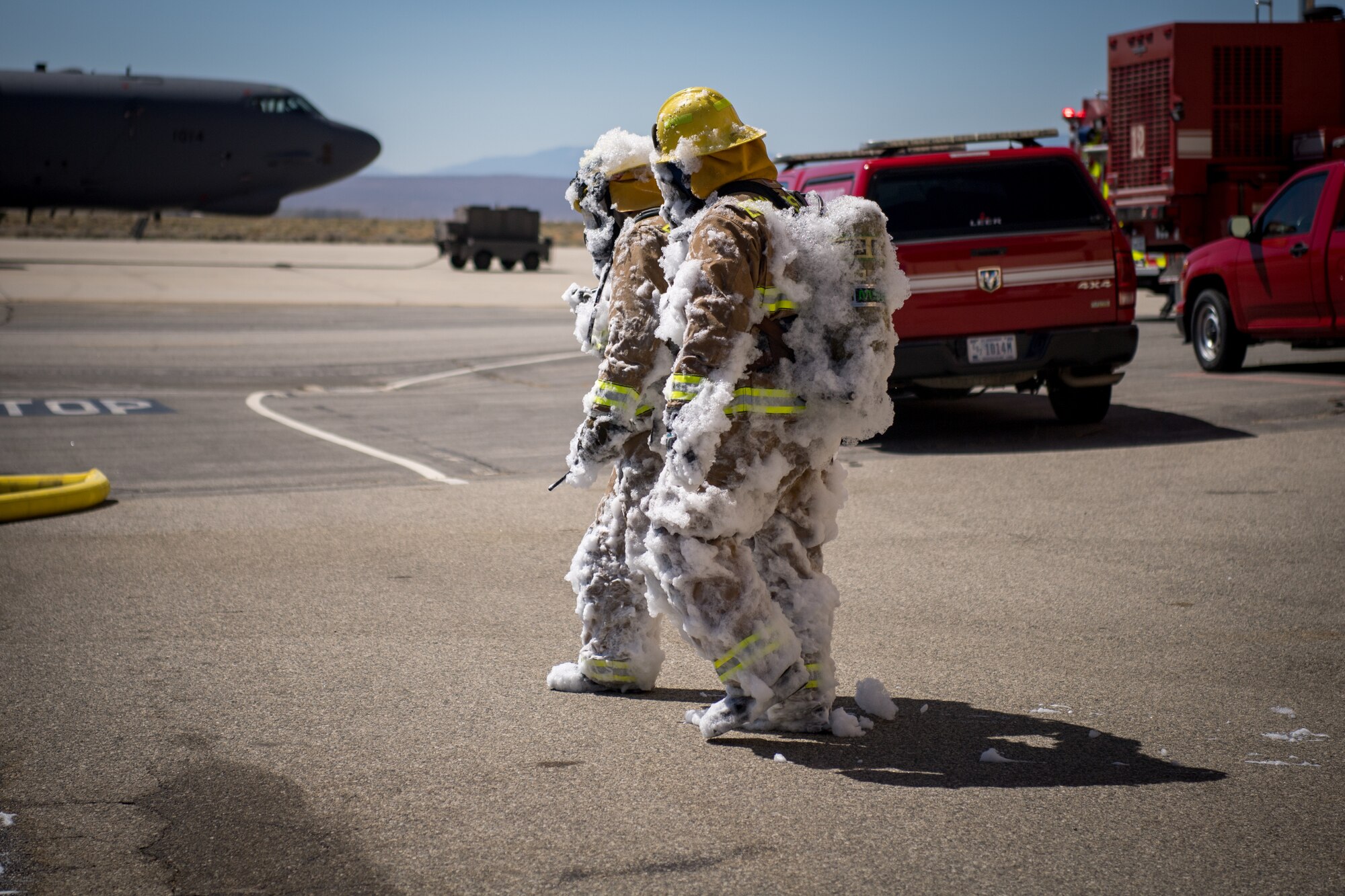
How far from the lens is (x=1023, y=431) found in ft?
37.2

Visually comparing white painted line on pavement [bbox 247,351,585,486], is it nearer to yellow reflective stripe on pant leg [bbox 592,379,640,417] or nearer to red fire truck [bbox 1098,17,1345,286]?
yellow reflective stripe on pant leg [bbox 592,379,640,417]

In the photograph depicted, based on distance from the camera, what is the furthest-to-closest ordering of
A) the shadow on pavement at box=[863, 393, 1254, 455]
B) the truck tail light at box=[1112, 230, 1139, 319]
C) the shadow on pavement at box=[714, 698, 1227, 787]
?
the shadow on pavement at box=[863, 393, 1254, 455] < the truck tail light at box=[1112, 230, 1139, 319] < the shadow on pavement at box=[714, 698, 1227, 787]

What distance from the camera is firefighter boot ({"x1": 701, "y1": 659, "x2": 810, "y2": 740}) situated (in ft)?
13.9

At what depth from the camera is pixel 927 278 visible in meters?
10.1

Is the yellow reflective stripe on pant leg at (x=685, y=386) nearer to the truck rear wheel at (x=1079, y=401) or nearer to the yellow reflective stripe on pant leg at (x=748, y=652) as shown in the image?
the yellow reflective stripe on pant leg at (x=748, y=652)

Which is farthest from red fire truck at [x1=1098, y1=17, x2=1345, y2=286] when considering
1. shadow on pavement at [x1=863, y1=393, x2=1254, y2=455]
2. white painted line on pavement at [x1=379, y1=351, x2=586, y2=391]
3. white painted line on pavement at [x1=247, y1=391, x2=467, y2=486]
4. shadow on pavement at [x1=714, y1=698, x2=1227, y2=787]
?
shadow on pavement at [x1=714, y1=698, x2=1227, y2=787]

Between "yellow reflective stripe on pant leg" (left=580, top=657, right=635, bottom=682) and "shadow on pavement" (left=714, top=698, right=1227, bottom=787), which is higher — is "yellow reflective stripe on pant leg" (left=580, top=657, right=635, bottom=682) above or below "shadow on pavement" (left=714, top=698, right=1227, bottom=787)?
above

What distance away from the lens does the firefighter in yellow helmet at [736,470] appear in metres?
4.09

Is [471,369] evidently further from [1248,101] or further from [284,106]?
[284,106]

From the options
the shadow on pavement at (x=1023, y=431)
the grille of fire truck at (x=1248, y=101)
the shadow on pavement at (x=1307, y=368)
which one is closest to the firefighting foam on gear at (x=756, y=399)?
the shadow on pavement at (x=1023, y=431)

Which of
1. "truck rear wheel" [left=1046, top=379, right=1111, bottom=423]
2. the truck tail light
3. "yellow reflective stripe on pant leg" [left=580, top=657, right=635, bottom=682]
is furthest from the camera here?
"truck rear wheel" [left=1046, top=379, right=1111, bottom=423]

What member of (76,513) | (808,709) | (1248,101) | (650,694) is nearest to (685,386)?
(808,709)

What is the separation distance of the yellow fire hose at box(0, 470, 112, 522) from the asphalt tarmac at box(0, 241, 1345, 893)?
0.16m

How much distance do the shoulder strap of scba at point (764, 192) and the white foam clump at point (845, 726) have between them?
5.49 ft
